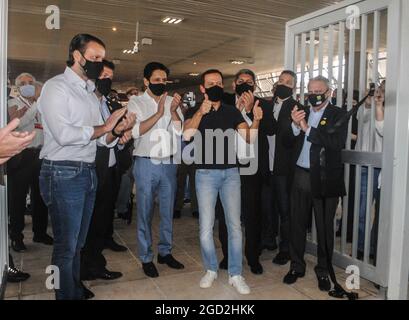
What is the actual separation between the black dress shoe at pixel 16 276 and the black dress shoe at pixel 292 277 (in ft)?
6.70

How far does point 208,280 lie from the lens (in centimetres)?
292

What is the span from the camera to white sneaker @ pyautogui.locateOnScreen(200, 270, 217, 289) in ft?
9.56

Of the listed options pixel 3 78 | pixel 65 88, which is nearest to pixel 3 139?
pixel 65 88

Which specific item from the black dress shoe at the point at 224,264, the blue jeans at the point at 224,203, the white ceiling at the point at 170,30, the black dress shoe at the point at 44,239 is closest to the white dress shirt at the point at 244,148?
the blue jeans at the point at 224,203

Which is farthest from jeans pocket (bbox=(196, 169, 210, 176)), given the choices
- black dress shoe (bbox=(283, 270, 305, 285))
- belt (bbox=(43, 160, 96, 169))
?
black dress shoe (bbox=(283, 270, 305, 285))

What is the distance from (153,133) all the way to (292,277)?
1.60 m

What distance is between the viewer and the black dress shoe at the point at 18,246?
371cm

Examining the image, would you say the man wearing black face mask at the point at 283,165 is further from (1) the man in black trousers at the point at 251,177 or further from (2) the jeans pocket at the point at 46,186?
(2) the jeans pocket at the point at 46,186

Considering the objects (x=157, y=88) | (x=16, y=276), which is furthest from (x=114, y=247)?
(x=157, y=88)

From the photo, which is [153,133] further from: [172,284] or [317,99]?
[317,99]

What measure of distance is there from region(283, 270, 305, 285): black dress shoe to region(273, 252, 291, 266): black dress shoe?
37cm

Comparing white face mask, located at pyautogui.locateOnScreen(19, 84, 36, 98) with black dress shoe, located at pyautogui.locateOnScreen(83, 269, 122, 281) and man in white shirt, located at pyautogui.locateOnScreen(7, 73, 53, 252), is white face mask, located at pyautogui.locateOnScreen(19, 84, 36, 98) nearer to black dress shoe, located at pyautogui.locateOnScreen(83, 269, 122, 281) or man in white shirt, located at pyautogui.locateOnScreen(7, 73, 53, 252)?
man in white shirt, located at pyautogui.locateOnScreen(7, 73, 53, 252)

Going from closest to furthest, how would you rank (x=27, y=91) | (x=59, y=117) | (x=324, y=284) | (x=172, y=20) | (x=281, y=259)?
(x=59, y=117) → (x=324, y=284) → (x=281, y=259) → (x=27, y=91) → (x=172, y=20)
